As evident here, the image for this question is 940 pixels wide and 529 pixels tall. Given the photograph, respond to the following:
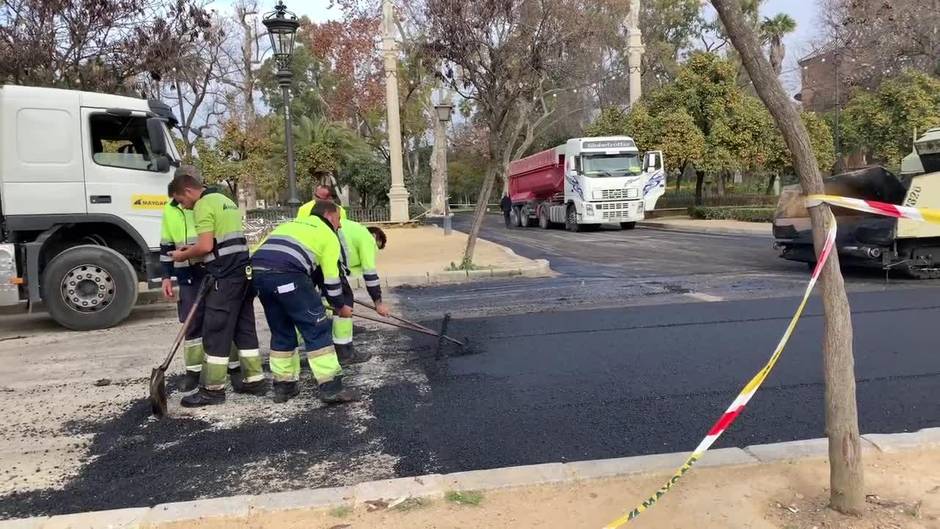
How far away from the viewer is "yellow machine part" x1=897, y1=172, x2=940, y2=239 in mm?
9203

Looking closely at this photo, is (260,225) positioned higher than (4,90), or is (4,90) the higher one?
(4,90)

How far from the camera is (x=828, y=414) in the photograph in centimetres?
312

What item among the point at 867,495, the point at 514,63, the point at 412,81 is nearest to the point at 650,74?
the point at 412,81

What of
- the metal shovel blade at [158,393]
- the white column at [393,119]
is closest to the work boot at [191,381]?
the metal shovel blade at [158,393]

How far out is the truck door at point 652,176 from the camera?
78.2 feet

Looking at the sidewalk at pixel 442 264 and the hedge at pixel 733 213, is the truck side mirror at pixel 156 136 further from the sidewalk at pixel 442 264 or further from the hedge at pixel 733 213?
the hedge at pixel 733 213

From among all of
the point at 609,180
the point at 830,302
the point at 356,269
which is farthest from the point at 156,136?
the point at 609,180

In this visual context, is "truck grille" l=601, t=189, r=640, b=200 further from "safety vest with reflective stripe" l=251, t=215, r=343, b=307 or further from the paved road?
"safety vest with reflective stripe" l=251, t=215, r=343, b=307

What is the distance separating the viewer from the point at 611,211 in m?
23.6

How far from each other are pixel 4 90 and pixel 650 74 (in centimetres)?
3928

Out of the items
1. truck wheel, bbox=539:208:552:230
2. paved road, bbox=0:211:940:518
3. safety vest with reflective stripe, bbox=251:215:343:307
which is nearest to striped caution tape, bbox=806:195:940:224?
paved road, bbox=0:211:940:518

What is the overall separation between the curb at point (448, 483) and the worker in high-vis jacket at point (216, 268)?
6.19ft

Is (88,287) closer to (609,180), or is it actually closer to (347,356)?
(347,356)

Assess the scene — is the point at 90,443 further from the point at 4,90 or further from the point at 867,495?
the point at 4,90
